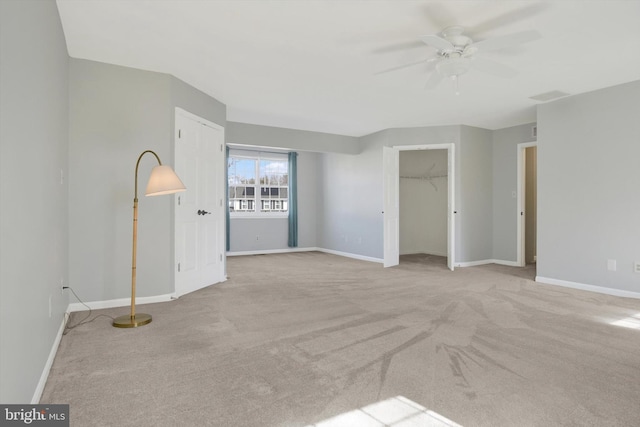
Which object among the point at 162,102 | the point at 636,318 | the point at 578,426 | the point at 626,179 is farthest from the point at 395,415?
the point at 626,179

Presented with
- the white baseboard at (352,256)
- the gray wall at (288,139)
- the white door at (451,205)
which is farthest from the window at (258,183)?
the white door at (451,205)

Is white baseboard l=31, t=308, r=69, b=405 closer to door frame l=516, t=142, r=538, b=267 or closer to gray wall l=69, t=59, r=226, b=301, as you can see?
gray wall l=69, t=59, r=226, b=301

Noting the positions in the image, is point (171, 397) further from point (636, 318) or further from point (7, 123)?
point (636, 318)

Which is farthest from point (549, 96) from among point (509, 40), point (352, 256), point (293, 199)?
point (293, 199)

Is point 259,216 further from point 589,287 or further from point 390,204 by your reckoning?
point 589,287

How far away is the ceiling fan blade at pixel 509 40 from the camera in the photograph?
99.2 inches

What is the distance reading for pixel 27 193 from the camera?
6.10 ft

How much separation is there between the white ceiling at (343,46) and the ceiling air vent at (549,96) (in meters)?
0.11

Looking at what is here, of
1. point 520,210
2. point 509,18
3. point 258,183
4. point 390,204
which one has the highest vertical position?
point 509,18

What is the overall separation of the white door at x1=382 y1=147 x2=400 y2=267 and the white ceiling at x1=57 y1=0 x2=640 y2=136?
4.88 feet

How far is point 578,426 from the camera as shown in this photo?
1.74 m

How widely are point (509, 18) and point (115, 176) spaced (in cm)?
404

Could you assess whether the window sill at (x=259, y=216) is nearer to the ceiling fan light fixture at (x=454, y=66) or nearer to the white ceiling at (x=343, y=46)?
the white ceiling at (x=343, y=46)

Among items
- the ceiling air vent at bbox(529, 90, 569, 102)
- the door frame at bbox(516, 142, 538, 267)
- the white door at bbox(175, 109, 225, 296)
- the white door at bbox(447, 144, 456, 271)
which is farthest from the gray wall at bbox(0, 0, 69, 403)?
the door frame at bbox(516, 142, 538, 267)
